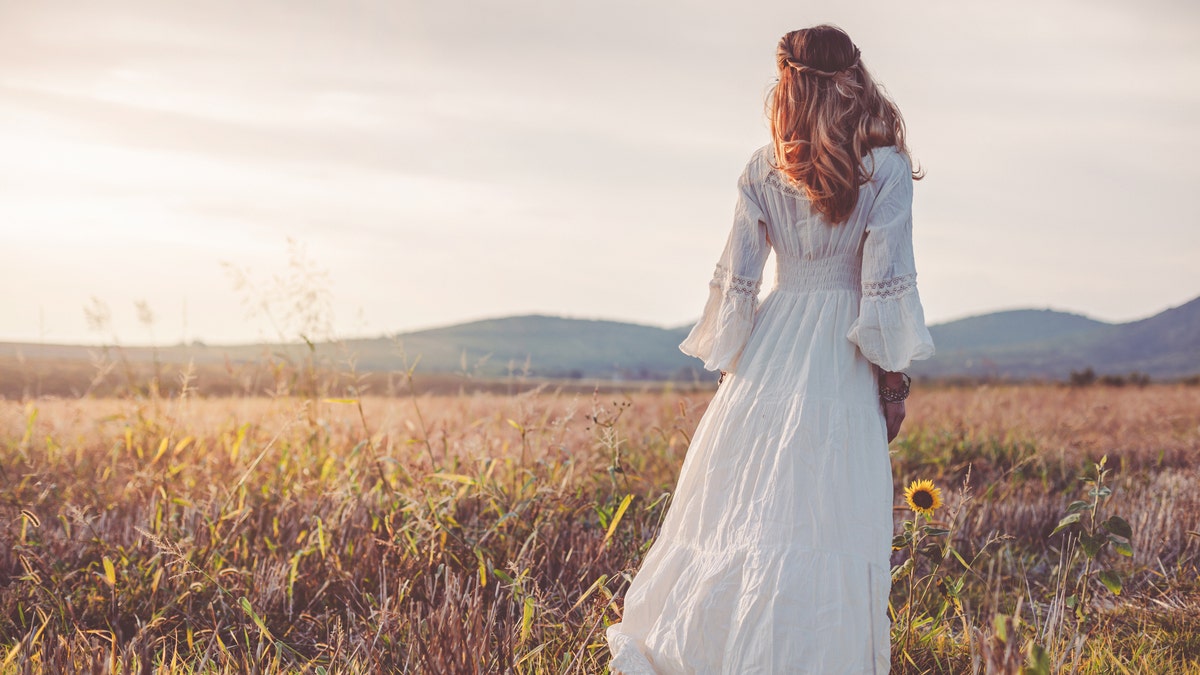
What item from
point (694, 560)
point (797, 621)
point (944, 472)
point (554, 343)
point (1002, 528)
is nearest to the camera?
point (797, 621)

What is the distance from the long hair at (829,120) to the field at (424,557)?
44.0 inches

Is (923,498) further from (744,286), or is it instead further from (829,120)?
(829,120)

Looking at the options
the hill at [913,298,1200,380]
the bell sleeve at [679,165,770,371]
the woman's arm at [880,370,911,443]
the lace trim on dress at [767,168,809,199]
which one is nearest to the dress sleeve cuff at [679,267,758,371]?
the bell sleeve at [679,165,770,371]

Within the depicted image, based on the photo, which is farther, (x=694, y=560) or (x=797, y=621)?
(x=694, y=560)

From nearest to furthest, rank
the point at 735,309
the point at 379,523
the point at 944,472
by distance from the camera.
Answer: the point at 735,309
the point at 379,523
the point at 944,472

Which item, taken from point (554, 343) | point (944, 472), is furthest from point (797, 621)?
point (554, 343)

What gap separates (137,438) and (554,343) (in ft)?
301

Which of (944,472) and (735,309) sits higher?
(735,309)

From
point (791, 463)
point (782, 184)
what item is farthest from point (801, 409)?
point (782, 184)

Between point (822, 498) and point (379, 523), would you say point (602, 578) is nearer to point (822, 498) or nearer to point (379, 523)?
point (822, 498)

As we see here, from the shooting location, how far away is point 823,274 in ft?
9.34

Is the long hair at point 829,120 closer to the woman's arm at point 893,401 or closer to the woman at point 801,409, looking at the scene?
the woman at point 801,409

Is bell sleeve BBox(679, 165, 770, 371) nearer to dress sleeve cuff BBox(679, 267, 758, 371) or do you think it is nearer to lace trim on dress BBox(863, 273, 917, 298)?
dress sleeve cuff BBox(679, 267, 758, 371)

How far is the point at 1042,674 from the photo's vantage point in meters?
1.49
